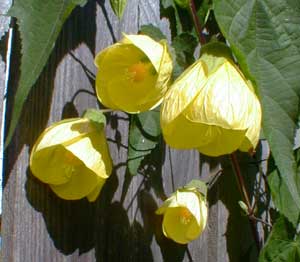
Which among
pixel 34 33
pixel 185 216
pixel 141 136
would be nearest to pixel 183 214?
pixel 185 216

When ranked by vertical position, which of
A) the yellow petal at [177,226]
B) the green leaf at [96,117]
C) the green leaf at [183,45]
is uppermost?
the green leaf at [183,45]

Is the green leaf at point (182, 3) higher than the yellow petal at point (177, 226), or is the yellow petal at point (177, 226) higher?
the green leaf at point (182, 3)

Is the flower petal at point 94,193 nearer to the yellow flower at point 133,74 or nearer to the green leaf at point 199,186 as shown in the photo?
the yellow flower at point 133,74

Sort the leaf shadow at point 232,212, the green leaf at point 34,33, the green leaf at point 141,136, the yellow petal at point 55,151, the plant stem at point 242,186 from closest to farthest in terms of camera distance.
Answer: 1. the green leaf at point 34,33
2. the yellow petal at point 55,151
3. the green leaf at point 141,136
4. the plant stem at point 242,186
5. the leaf shadow at point 232,212

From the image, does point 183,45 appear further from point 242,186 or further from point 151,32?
point 242,186

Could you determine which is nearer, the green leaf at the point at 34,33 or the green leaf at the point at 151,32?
the green leaf at the point at 34,33

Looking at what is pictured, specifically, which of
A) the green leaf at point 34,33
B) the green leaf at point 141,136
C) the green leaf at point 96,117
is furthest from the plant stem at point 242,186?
the green leaf at point 34,33

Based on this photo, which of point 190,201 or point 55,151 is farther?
point 190,201
